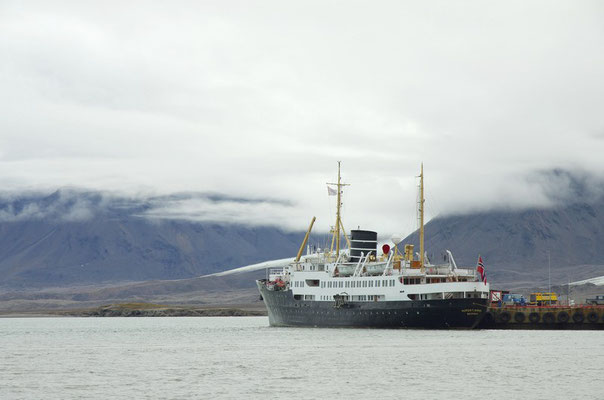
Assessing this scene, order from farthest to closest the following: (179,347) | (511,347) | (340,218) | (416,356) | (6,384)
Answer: (340,218), (179,347), (511,347), (416,356), (6,384)

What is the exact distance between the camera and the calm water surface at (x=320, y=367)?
61.8 m

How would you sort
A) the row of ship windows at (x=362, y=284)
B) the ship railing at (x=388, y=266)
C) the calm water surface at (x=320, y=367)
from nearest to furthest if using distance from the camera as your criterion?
the calm water surface at (x=320, y=367), the row of ship windows at (x=362, y=284), the ship railing at (x=388, y=266)

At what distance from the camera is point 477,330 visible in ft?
399

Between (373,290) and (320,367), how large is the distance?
128 ft

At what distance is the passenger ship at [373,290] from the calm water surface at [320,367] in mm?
3033

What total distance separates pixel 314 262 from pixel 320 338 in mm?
20586

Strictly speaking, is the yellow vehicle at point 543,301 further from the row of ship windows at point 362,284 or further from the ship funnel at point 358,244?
the row of ship windows at point 362,284

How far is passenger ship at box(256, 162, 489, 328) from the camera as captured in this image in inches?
4281

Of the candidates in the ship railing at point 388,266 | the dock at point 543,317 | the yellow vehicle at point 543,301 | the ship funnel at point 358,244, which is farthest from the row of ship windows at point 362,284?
the yellow vehicle at point 543,301

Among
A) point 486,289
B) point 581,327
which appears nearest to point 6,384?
point 486,289

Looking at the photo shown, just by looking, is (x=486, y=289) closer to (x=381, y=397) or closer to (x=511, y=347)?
(x=511, y=347)

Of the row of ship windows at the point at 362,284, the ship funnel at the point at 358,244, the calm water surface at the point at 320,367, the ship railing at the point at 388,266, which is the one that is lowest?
the calm water surface at the point at 320,367

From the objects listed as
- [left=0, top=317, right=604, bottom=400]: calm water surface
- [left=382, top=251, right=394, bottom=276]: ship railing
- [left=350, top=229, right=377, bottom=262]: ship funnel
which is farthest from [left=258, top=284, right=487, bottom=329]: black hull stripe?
[left=350, top=229, right=377, bottom=262]: ship funnel

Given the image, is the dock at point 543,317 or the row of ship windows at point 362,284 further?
the dock at point 543,317
